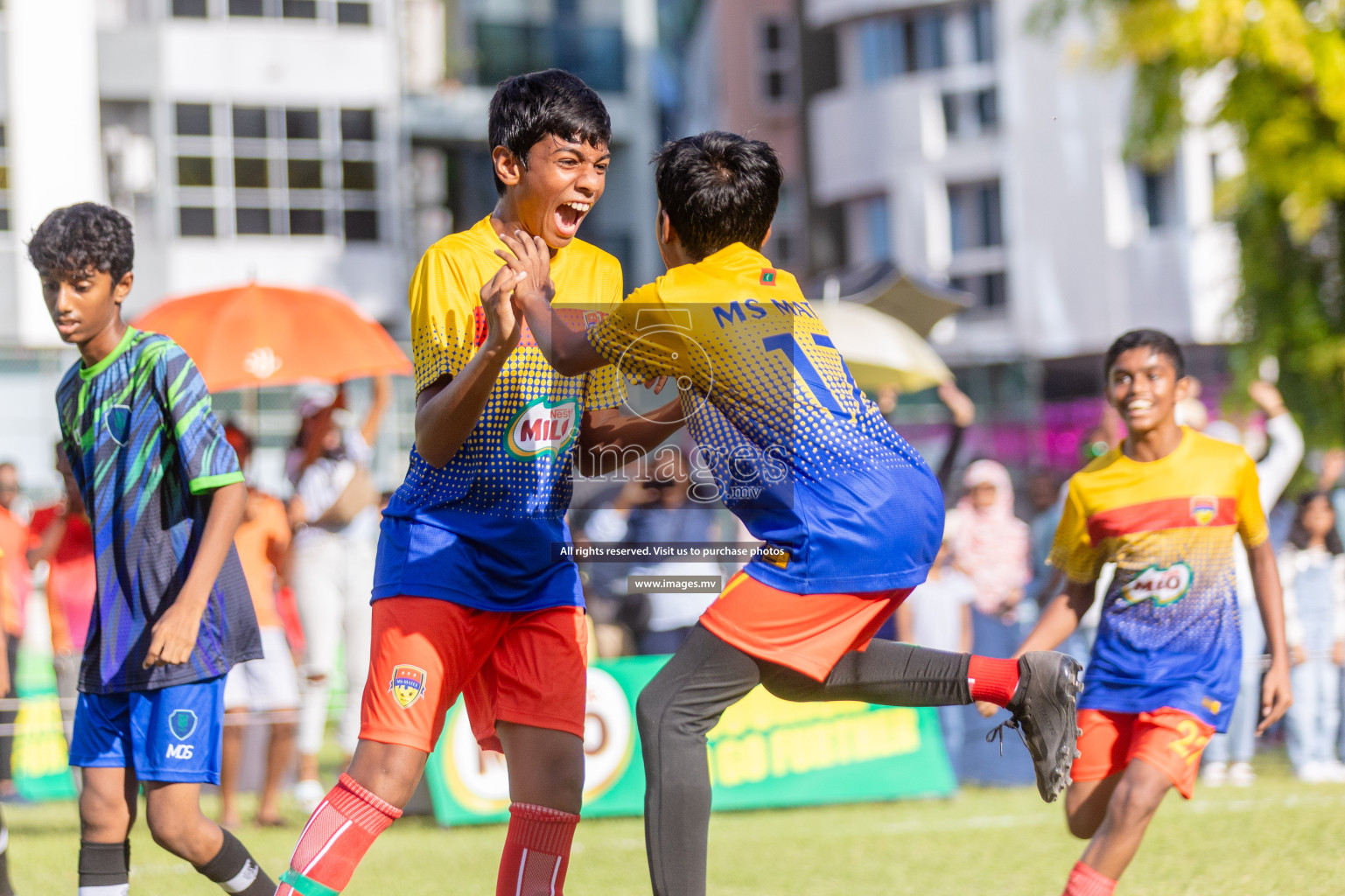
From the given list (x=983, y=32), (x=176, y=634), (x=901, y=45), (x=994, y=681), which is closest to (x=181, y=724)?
(x=176, y=634)

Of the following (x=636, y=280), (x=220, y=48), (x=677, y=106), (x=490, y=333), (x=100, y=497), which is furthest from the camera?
(x=677, y=106)

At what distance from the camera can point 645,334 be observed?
3.59 meters

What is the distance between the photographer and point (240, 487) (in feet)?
14.2

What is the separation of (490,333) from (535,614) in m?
0.82

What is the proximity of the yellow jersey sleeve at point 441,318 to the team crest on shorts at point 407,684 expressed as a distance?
0.67 metres

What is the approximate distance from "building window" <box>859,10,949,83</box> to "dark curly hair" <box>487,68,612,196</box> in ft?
83.8

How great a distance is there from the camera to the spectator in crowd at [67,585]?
9.05 metres

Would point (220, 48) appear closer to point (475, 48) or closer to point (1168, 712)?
point (475, 48)

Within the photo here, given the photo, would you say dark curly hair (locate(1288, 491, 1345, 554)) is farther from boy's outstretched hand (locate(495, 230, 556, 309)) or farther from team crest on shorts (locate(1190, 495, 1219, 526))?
boy's outstretched hand (locate(495, 230, 556, 309))

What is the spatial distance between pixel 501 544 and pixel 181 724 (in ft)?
3.82

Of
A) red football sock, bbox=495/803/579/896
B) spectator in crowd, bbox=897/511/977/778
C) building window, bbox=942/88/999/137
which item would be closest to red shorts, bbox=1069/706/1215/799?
red football sock, bbox=495/803/579/896

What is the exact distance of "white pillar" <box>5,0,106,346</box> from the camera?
24.0 m

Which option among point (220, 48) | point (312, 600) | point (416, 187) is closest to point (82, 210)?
point (312, 600)

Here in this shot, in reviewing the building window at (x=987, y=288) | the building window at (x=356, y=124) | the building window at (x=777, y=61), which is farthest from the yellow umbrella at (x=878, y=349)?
the building window at (x=777, y=61)
